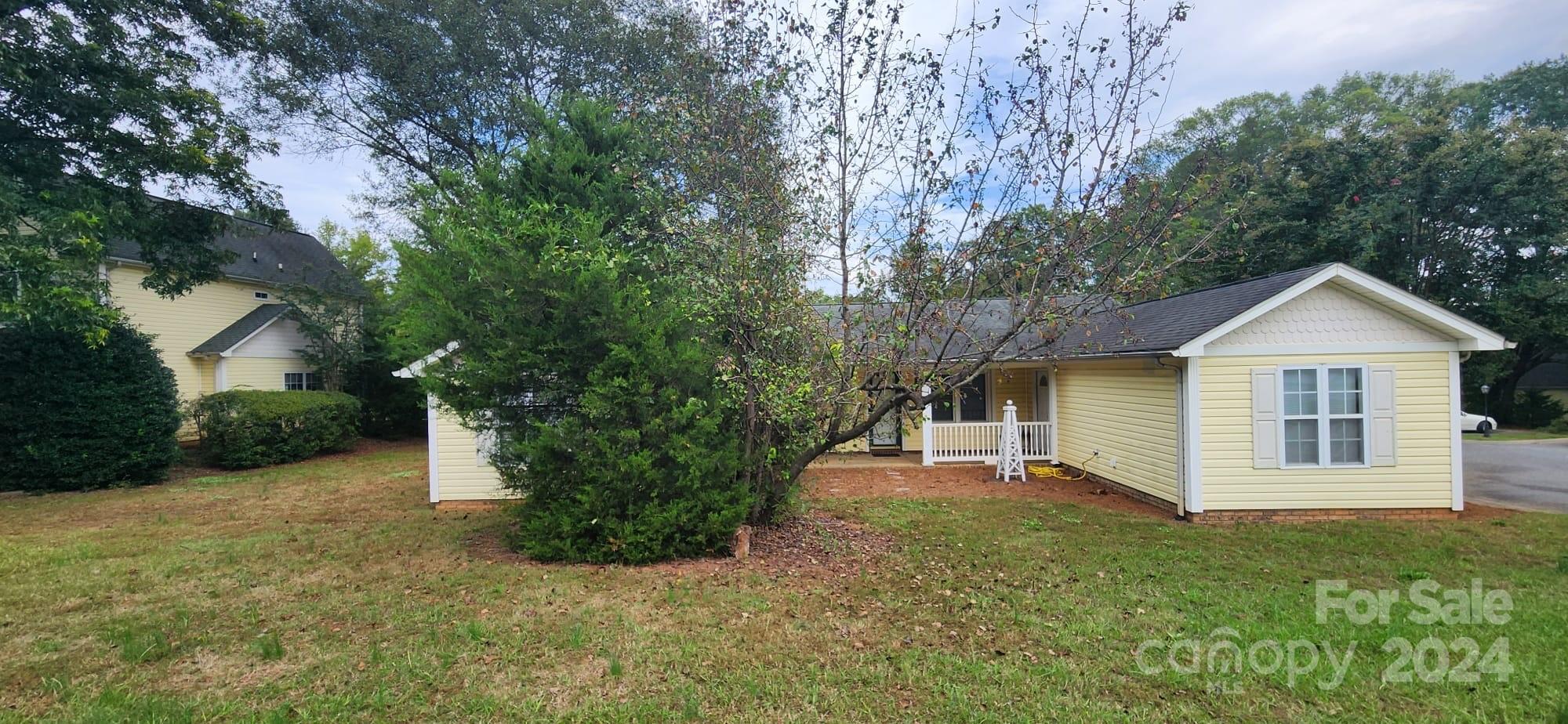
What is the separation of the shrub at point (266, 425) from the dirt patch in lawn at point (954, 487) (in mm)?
11570

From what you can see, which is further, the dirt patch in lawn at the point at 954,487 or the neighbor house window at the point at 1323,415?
the dirt patch in lawn at the point at 954,487

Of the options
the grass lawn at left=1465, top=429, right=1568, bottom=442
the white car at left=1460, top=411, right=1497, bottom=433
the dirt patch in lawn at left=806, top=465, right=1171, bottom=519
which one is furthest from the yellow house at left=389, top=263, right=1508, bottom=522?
the white car at left=1460, top=411, right=1497, bottom=433

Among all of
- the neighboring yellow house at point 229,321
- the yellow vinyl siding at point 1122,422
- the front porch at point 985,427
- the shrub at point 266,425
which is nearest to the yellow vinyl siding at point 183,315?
the neighboring yellow house at point 229,321

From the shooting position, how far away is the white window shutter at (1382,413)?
7.54 metres

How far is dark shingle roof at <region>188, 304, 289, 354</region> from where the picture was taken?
1544 centimetres

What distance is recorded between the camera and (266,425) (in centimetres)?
1310

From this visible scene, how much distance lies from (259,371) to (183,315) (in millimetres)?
2034

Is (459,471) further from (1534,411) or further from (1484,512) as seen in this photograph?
(1534,411)

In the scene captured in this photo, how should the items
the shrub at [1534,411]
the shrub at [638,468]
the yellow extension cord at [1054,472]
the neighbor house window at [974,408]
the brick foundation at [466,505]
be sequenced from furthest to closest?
1. the shrub at [1534,411]
2. the neighbor house window at [974,408]
3. the yellow extension cord at [1054,472]
4. the brick foundation at [466,505]
5. the shrub at [638,468]

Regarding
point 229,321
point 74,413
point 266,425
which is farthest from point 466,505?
point 229,321

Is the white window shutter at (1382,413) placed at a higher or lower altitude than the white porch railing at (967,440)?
higher

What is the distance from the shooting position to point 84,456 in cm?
1041

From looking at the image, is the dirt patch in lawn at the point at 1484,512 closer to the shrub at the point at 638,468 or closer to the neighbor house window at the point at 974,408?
the neighbor house window at the point at 974,408

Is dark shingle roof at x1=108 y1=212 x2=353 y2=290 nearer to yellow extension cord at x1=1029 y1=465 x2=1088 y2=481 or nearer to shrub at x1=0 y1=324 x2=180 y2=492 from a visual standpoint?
shrub at x1=0 y1=324 x2=180 y2=492
